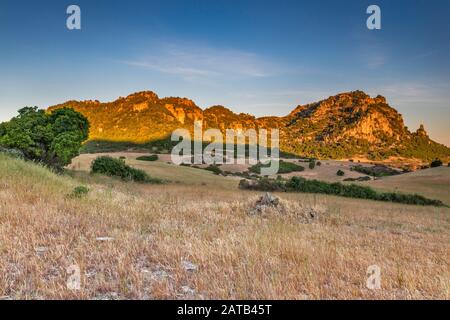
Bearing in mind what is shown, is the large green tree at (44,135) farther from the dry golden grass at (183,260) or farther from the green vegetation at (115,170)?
the dry golden grass at (183,260)

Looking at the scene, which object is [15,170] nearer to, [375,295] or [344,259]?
[344,259]

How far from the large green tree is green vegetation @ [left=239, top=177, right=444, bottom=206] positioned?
20.7m

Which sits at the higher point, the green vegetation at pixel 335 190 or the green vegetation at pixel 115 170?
the green vegetation at pixel 115 170

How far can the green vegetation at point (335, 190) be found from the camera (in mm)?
40531

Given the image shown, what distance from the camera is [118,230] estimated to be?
7480 mm

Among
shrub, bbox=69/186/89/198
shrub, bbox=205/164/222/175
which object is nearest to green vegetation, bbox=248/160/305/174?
shrub, bbox=205/164/222/175

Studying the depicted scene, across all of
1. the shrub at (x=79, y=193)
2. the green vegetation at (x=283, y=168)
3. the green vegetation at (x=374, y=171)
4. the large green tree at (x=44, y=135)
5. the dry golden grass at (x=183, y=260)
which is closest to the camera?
the dry golden grass at (x=183, y=260)

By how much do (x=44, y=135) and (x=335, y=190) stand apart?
33.0m

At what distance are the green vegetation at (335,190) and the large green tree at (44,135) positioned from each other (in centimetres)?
2074

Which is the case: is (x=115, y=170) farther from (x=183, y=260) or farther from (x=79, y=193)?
(x=183, y=260)

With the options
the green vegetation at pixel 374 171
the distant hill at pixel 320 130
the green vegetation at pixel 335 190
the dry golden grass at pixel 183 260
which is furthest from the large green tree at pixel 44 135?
the distant hill at pixel 320 130

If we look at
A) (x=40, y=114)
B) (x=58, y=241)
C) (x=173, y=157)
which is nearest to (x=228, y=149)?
(x=173, y=157)

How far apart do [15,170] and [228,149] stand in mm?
96745
